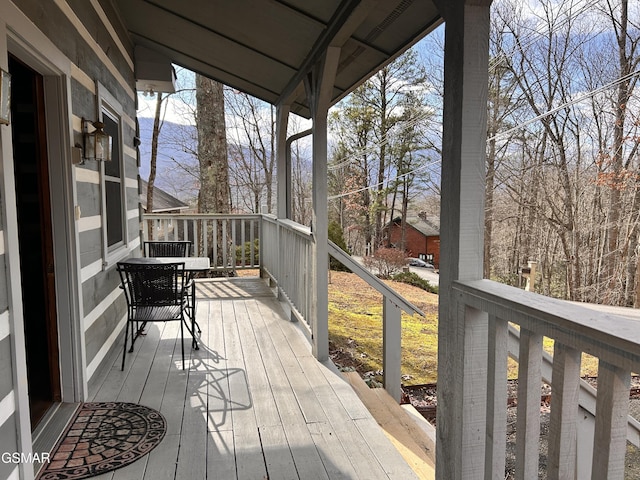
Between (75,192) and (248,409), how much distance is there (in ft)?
5.60

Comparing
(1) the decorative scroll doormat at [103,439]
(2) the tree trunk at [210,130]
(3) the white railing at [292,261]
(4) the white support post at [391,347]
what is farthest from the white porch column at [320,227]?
(2) the tree trunk at [210,130]

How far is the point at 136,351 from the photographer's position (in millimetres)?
3969

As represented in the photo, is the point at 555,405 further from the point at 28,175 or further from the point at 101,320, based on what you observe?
the point at 101,320

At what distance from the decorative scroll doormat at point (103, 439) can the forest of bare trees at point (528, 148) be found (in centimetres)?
760

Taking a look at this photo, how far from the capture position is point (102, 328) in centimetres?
353

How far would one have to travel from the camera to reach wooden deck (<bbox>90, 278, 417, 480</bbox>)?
7.42ft

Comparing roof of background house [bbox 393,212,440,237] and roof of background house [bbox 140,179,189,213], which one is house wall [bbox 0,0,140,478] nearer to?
roof of background house [bbox 140,179,189,213]

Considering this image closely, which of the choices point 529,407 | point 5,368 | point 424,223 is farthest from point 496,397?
point 424,223

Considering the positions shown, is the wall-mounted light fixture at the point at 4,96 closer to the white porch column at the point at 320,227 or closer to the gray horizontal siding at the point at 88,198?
the gray horizontal siding at the point at 88,198

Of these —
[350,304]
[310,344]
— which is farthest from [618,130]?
[310,344]

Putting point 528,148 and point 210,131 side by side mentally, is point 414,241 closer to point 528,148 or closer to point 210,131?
point 528,148

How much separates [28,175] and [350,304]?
26.2 ft

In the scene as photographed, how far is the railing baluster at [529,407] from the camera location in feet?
4.31

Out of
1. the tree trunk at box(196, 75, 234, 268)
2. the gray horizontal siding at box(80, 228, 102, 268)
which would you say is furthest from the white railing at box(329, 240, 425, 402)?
the tree trunk at box(196, 75, 234, 268)
